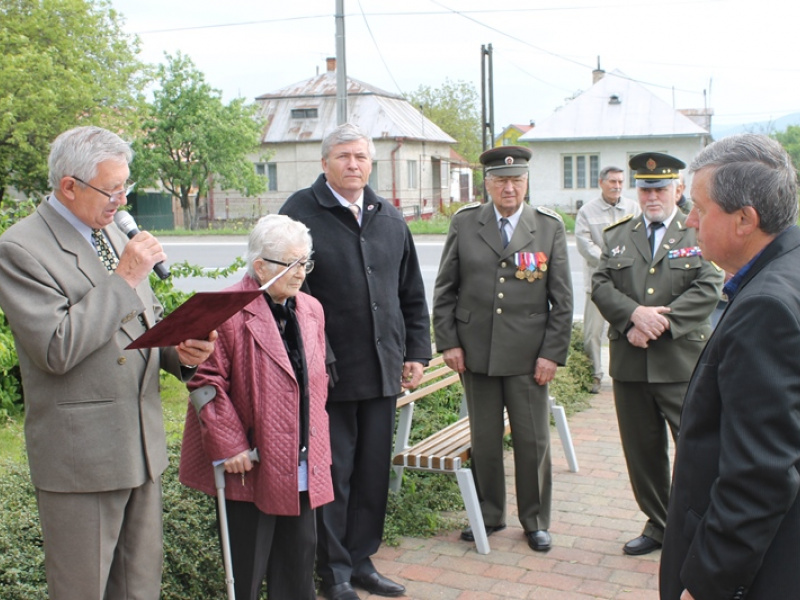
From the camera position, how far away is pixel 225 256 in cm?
2178

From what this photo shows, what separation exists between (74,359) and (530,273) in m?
2.74

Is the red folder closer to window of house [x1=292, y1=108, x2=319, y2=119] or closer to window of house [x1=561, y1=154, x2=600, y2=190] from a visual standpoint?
window of house [x1=561, y1=154, x2=600, y2=190]

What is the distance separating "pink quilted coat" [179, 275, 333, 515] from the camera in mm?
3354

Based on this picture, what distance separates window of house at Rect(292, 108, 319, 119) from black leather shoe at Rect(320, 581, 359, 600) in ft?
135

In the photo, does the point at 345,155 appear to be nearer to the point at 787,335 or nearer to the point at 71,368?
the point at 71,368

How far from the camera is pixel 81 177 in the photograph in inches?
110

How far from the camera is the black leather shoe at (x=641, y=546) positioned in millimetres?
4648

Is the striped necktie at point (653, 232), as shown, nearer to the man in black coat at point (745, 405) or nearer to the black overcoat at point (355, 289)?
the black overcoat at point (355, 289)

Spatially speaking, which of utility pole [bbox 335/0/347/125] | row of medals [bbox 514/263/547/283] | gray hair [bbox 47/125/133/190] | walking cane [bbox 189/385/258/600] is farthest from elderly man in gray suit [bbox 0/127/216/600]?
utility pole [bbox 335/0/347/125]

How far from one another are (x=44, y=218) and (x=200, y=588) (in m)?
1.87

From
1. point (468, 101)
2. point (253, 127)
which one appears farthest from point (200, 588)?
point (468, 101)

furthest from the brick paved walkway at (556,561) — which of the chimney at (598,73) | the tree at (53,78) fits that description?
the chimney at (598,73)

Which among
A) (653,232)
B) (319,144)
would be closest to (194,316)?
(653,232)

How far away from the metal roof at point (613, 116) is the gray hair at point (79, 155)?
37.2m
